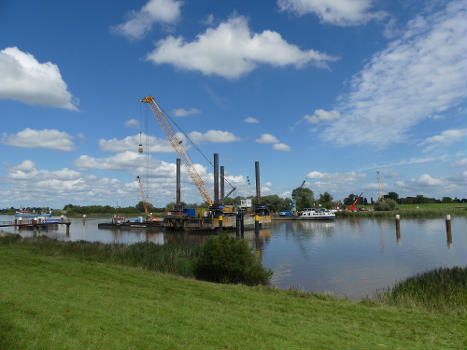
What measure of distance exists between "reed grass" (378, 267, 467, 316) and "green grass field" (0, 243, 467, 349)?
134 centimetres

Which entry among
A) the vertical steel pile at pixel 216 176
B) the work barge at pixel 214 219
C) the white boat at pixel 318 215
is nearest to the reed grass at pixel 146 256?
the work barge at pixel 214 219

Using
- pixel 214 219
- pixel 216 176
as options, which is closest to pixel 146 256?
pixel 214 219

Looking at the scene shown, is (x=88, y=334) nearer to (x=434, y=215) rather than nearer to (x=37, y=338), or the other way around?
(x=37, y=338)

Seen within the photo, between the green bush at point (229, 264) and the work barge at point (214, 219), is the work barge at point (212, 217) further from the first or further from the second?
the green bush at point (229, 264)

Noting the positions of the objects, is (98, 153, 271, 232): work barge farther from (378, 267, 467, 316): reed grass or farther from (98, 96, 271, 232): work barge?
(378, 267, 467, 316): reed grass

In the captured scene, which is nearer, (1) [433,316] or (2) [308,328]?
(2) [308,328]

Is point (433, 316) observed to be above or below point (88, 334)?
below

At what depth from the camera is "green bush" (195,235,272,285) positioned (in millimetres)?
18531

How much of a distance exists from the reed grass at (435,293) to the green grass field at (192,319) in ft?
4.41

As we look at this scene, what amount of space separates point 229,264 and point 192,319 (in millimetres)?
9358

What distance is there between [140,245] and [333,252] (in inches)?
805

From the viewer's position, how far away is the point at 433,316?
37.7ft

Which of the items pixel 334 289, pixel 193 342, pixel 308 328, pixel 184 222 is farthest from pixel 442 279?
pixel 184 222

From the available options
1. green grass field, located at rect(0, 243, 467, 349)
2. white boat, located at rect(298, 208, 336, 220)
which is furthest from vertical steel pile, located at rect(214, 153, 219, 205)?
green grass field, located at rect(0, 243, 467, 349)
